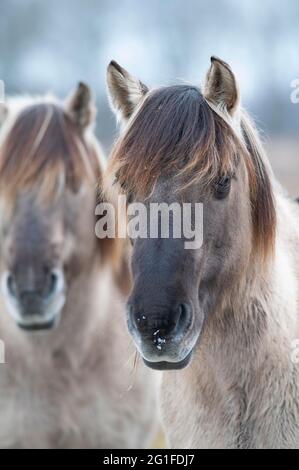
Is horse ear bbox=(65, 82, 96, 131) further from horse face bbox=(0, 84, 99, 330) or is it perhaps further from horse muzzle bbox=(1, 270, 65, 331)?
horse muzzle bbox=(1, 270, 65, 331)

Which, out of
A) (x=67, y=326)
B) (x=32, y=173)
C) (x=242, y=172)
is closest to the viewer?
(x=242, y=172)

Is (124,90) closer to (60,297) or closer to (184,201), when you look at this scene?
(184,201)

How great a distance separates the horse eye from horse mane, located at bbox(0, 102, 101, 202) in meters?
1.85

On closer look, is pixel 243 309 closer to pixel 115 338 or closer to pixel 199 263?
pixel 199 263

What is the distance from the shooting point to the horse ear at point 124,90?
418 centimetres

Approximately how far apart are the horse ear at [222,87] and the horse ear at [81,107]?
1929mm

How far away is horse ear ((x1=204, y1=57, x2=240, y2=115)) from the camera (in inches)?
151

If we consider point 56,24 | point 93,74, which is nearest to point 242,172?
point 93,74

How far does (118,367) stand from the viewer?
5754 millimetres

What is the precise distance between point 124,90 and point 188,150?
0.65m

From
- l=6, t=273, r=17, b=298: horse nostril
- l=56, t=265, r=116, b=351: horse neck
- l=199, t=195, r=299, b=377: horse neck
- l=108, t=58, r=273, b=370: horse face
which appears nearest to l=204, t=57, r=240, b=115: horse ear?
l=108, t=58, r=273, b=370: horse face

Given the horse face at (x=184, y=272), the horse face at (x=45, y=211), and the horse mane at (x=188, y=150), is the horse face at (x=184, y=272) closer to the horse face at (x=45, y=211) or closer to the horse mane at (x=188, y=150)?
the horse mane at (x=188, y=150)

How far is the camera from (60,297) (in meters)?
5.21

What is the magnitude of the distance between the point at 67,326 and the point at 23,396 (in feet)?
1.82
